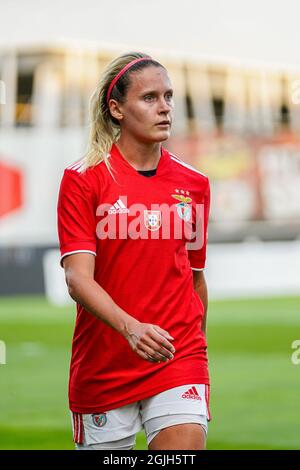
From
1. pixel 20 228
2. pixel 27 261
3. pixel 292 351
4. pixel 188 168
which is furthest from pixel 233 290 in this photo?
pixel 188 168

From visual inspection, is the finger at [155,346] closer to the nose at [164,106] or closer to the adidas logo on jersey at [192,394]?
the adidas logo on jersey at [192,394]

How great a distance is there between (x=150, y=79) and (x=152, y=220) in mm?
599

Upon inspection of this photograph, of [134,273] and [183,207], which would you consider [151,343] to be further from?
[183,207]

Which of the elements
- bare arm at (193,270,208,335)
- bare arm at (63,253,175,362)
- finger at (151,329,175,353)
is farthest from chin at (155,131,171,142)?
finger at (151,329,175,353)

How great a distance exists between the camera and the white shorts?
4.96 metres

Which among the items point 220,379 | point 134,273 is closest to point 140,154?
point 134,273

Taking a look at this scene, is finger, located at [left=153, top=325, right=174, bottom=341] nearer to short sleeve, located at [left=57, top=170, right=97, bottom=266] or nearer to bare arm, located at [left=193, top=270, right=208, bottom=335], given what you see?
short sleeve, located at [left=57, top=170, right=97, bottom=266]

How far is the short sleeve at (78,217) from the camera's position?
197 inches

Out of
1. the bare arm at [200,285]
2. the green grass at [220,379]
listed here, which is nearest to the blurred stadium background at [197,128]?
the green grass at [220,379]

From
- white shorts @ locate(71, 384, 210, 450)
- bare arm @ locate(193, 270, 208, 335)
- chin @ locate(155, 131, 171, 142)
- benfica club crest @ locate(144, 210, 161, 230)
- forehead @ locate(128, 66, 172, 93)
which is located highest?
forehead @ locate(128, 66, 172, 93)

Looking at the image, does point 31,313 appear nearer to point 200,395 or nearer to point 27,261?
point 27,261

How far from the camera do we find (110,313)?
4766 millimetres

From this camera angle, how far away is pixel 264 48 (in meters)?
38.7

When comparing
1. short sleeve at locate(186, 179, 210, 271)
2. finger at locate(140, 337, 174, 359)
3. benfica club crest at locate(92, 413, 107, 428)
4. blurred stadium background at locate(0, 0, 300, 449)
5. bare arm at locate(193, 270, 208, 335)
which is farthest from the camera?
blurred stadium background at locate(0, 0, 300, 449)
